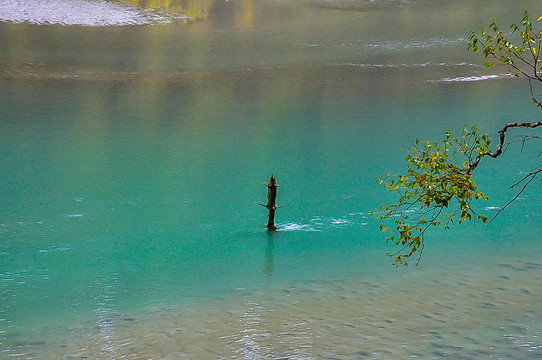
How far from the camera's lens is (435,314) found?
797cm

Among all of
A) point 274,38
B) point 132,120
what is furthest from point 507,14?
point 132,120

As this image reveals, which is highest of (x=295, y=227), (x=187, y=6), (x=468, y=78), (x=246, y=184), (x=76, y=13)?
(x=187, y=6)

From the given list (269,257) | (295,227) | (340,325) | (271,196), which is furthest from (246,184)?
(340,325)

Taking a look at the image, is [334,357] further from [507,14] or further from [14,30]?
[507,14]

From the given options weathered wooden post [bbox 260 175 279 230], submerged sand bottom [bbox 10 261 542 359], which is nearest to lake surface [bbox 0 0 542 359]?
submerged sand bottom [bbox 10 261 542 359]

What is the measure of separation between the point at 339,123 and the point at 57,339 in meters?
13.8

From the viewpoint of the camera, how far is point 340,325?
7664 millimetres

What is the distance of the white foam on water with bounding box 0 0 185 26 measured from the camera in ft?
88.5

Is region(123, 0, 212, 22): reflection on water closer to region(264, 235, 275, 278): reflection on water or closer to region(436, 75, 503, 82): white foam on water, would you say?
region(436, 75, 503, 82): white foam on water

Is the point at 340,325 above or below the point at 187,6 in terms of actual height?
below

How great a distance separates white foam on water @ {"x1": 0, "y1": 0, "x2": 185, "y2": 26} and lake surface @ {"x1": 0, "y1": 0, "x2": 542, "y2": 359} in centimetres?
10

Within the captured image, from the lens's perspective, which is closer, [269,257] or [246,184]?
[269,257]

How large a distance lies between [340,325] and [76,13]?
2361 cm

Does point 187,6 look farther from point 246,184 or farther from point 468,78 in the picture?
point 246,184
